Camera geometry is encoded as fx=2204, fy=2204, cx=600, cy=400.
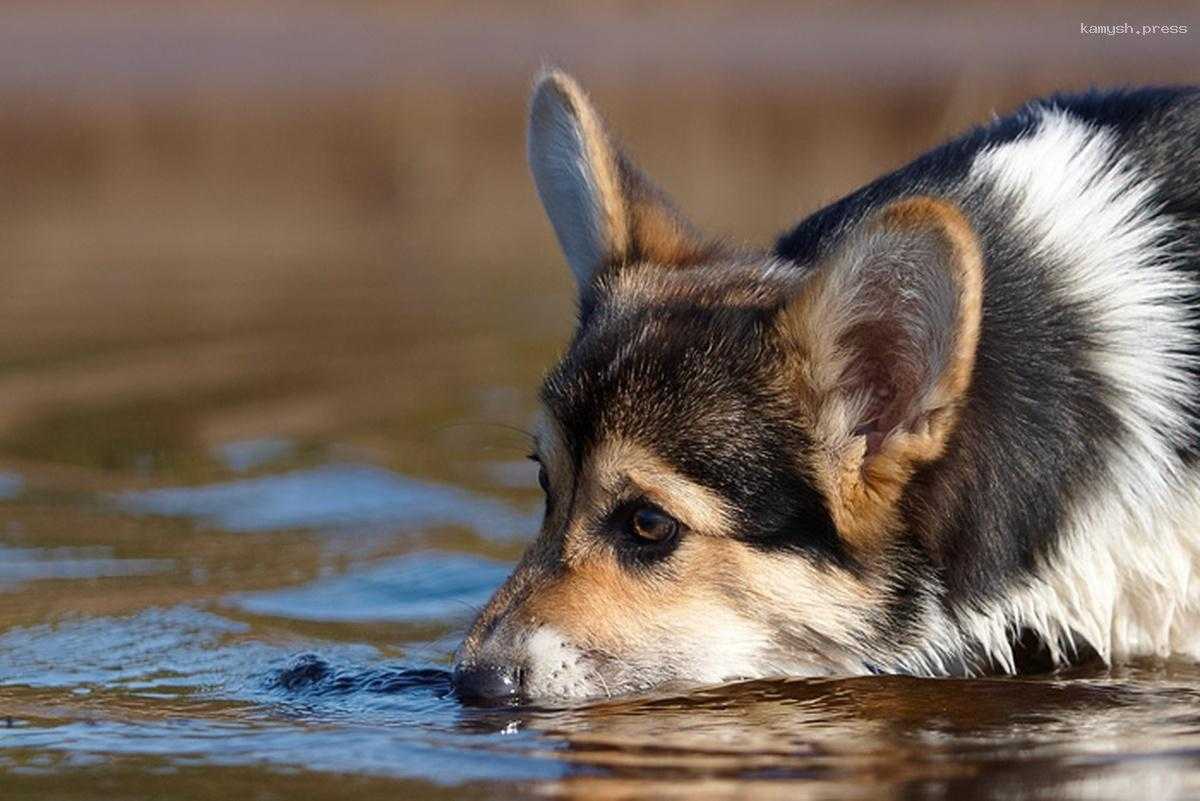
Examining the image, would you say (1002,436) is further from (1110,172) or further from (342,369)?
(342,369)

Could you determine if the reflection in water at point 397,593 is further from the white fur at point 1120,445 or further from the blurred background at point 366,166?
the white fur at point 1120,445

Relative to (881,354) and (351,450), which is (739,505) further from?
(351,450)

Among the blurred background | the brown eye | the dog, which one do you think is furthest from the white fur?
the blurred background

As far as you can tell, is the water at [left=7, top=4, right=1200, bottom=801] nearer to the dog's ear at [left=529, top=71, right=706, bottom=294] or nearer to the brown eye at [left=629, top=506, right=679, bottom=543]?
the brown eye at [left=629, top=506, right=679, bottom=543]

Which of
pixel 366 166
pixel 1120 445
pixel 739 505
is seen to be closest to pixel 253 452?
pixel 739 505

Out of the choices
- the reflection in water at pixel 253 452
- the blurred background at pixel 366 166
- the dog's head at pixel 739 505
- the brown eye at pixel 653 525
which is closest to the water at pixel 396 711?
the dog's head at pixel 739 505

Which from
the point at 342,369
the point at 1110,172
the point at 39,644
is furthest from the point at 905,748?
the point at 342,369

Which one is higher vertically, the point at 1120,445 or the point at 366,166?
the point at 366,166
